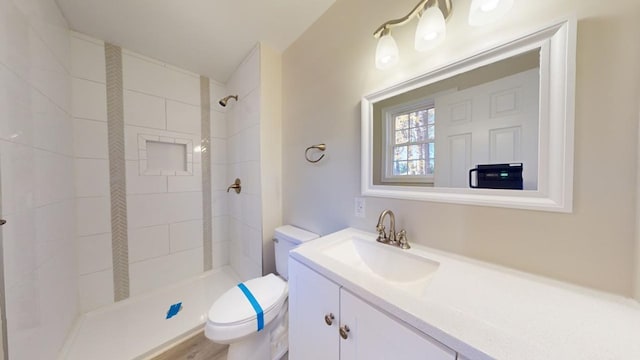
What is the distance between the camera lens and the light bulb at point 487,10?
0.60 metres

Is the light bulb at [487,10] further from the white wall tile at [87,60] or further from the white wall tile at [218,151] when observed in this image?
the white wall tile at [87,60]

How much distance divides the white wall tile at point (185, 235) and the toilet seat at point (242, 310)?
41.9 inches

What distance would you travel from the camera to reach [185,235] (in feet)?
6.14

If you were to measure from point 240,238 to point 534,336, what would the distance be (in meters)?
1.98

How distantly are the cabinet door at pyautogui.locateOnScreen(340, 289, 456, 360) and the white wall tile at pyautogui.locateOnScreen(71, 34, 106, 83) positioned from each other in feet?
7.71

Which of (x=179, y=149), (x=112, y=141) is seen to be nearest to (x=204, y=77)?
(x=179, y=149)

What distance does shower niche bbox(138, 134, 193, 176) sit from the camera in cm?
167

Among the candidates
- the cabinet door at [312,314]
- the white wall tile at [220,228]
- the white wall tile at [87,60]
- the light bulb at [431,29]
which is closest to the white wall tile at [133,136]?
the white wall tile at [87,60]

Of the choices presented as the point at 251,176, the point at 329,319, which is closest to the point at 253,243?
the point at 251,176

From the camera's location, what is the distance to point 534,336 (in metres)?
0.36

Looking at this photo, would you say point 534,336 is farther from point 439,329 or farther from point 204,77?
point 204,77

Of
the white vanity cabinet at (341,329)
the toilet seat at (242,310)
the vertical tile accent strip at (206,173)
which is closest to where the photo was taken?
the white vanity cabinet at (341,329)

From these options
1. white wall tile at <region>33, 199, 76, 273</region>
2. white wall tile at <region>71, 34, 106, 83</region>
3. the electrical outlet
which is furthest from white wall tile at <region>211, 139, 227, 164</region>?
the electrical outlet

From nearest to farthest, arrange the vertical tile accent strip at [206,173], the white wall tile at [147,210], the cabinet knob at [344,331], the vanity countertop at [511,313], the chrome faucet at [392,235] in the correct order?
the vanity countertop at [511,313] < the cabinet knob at [344,331] < the chrome faucet at [392,235] < the white wall tile at [147,210] < the vertical tile accent strip at [206,173]
